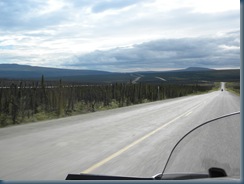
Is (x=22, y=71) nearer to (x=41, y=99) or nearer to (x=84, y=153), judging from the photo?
(x=41, y=99)

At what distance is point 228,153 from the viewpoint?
7.97ft

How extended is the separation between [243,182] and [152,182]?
0.58 meters

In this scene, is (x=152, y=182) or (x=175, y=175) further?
(x=175, y=175)

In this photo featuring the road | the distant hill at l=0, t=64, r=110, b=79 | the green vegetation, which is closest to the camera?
the green vegetation

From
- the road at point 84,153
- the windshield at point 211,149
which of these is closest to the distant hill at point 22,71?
the road at point 84,153

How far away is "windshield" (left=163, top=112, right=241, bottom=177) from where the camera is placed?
237cm

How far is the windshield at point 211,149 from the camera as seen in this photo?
2.37 m

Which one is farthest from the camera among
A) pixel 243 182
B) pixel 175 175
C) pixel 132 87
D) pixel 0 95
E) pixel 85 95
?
pixel 132 87

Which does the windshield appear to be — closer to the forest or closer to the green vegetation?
the green vegetation

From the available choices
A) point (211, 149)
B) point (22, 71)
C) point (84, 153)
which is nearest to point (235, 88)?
point (84, 153)

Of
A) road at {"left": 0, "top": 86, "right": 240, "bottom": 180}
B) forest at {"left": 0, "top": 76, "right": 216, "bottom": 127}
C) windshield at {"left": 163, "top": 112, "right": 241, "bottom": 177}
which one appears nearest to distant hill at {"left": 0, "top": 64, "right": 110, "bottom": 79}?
forest at {"left": 0, "top": 76, "right": 216, "bottom": 127}

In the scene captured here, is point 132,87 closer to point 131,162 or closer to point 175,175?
point 131,162

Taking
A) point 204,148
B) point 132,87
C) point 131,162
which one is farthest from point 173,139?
point 132,87

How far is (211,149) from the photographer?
258 centimetres
